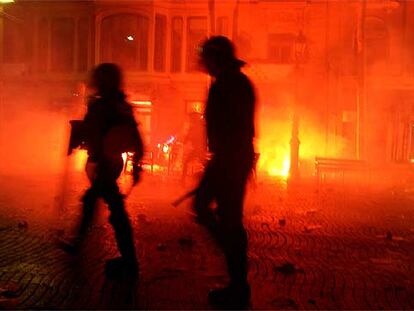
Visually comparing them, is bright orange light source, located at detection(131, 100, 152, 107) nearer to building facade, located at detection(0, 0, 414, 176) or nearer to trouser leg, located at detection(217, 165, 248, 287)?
building facade, located at detection(0, 0, 414, 176)

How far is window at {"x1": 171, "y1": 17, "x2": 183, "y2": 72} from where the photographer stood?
23.5m

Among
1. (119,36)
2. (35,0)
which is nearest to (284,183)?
(119,36)

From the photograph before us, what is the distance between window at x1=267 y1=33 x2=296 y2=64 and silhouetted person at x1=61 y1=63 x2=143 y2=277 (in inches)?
738

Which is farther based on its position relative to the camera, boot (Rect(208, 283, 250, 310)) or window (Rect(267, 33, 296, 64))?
window (Rect(267, 33, 296, 64))

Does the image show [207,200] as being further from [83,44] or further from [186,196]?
[83,44]

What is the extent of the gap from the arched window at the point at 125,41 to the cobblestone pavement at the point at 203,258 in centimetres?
1428

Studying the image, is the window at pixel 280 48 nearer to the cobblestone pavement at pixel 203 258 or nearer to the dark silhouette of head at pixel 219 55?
the cobblestone pavement at pixel 203 258

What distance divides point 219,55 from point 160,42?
788 inches

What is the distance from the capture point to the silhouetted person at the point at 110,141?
4.57 metres

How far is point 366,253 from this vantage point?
6012mm

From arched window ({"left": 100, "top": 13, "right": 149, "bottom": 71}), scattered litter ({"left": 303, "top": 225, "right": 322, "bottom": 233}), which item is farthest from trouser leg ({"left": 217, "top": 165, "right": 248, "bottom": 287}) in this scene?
arched window ({"left": 100, "top": 13, "right": 149, "bottom": 71})

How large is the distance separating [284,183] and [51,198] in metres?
7.00

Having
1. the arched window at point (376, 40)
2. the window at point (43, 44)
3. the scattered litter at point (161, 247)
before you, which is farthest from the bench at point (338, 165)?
the window at point (43, 44)

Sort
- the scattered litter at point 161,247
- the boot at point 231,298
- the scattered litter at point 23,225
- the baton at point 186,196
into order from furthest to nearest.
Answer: the scattered litter at point 23,225 → the scattered litter at point 161,247 → the baton at point 186,196 → the boot at point 231,298
